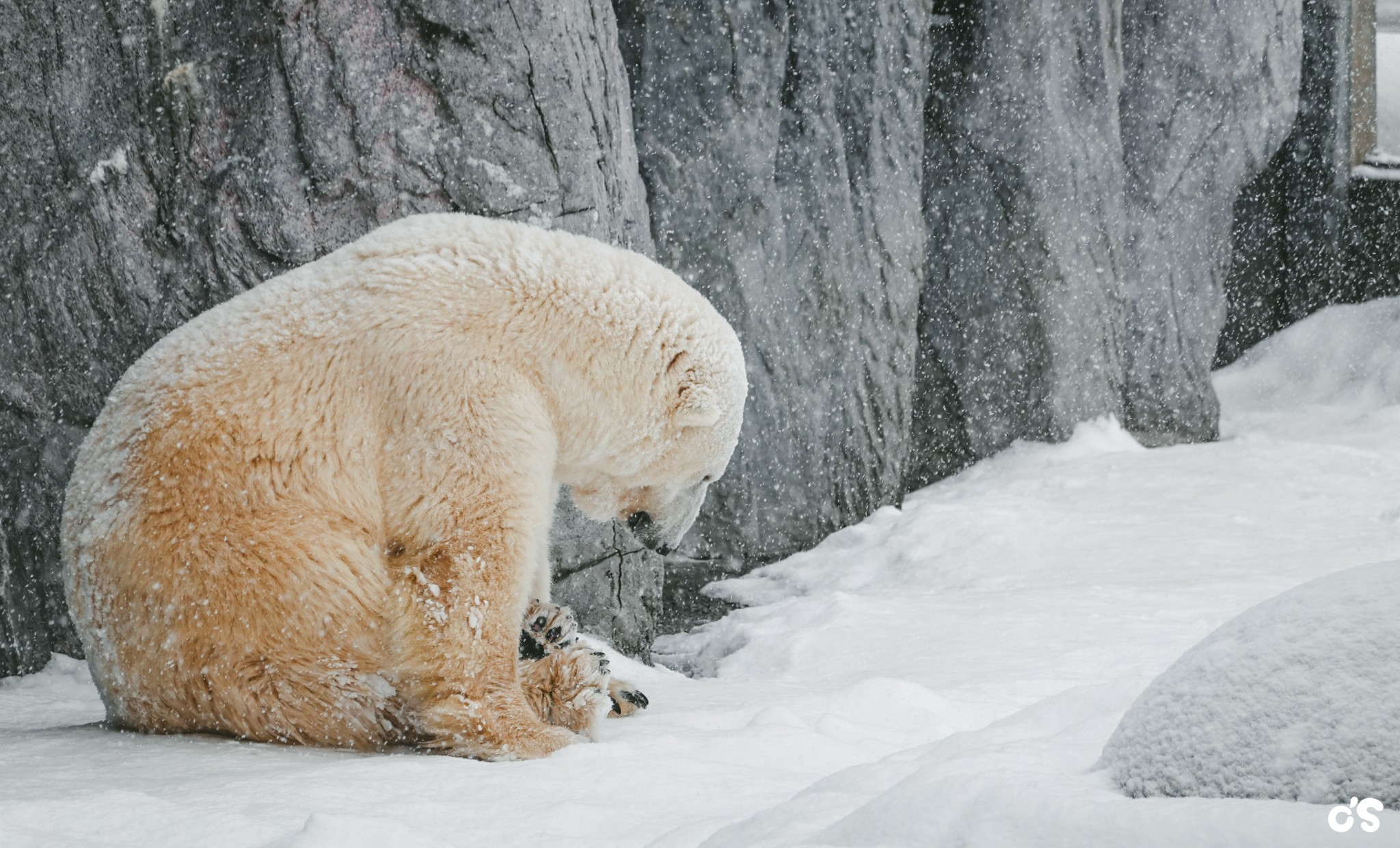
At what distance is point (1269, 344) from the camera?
9.39 metres

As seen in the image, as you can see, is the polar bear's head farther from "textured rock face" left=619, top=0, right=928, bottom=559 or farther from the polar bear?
"textured rock face" left=619, top=0, right=928, bottom=559

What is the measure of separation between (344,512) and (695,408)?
916 millimetres

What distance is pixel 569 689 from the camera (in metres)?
2.90

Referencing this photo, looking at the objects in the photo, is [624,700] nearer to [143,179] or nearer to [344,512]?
[344,512]

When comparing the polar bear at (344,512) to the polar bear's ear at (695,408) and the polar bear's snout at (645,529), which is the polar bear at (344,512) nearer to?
the polar bear's ear at (695,408)

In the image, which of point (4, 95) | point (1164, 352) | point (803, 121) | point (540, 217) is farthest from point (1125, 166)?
point (4, 95)

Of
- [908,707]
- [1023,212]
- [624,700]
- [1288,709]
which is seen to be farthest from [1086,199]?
[1288,709]

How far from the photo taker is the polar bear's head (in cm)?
314

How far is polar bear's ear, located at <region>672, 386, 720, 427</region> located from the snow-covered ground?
0.73 metres

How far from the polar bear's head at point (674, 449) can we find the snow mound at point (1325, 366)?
6.52 meters

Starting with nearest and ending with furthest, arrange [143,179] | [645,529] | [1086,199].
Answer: [645,529] → [143,179] → [1086,199]

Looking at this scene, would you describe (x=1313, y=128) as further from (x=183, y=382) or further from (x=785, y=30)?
(x=183, y=382)

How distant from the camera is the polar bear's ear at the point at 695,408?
3145mm

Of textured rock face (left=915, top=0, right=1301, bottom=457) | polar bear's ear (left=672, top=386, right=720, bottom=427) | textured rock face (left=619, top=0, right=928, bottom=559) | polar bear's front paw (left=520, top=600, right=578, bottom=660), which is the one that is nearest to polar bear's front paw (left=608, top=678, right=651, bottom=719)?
polar bear's front paw (left=520, top=600, right=578, bottom=660)
